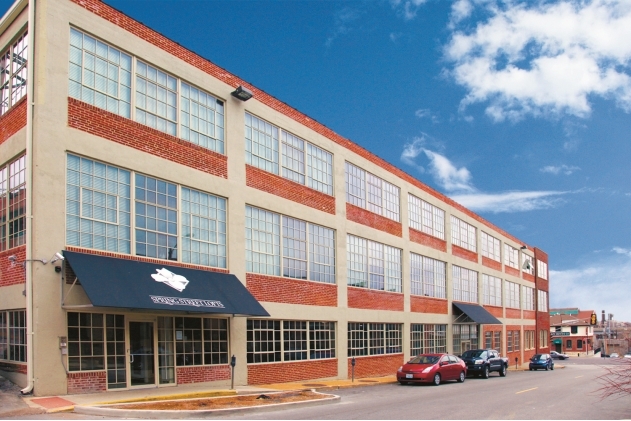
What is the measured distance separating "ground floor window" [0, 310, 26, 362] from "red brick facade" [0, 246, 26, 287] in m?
0.86

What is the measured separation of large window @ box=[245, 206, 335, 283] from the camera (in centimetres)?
2609

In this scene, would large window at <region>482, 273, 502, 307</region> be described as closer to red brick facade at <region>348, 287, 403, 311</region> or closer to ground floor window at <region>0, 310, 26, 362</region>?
red brick facade at <region>348, 287, 403, 311</region>

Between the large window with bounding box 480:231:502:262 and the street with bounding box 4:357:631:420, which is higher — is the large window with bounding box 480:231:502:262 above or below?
above

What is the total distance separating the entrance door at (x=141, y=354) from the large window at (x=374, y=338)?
1362 cm

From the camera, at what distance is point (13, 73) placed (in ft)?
66.2

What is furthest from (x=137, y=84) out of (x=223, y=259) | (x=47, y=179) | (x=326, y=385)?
(x=326, y=385)

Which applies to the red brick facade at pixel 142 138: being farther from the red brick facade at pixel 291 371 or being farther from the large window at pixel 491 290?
the large window at pixel 491 290

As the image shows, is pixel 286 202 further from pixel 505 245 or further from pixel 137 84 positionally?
pixel 505 245

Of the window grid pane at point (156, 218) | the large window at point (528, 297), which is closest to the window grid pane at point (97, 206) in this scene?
the window grid pane at point (156, 218)

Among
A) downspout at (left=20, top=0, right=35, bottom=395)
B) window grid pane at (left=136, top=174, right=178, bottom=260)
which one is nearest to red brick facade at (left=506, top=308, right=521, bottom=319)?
window grid pane at (left=136, top=174, right=178, bottom=260)

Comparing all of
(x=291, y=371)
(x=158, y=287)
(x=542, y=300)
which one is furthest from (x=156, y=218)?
(x=542, y=300)

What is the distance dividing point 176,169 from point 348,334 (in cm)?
1387

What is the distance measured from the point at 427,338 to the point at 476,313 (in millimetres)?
7396

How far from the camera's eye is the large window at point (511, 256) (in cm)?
6221
